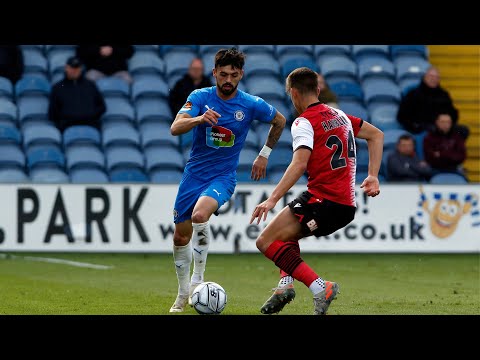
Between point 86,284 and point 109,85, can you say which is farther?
point 109,85

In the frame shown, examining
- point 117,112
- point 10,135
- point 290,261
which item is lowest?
point 10,135

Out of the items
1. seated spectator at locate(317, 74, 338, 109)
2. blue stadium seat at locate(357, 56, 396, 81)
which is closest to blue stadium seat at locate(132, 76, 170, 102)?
seated spectator at locate(317, 74, 338, 109)

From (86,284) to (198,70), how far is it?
644 centimetres

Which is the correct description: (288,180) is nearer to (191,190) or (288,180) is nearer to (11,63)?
(191,190)

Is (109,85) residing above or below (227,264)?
above

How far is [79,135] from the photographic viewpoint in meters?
17.2

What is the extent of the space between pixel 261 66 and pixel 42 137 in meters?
4.32

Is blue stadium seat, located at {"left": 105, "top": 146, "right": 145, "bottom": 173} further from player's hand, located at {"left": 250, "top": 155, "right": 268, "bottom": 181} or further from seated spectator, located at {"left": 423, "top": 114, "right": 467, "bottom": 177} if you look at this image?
player's hand, located at {"left": 250, "top": 155, "right": 268, "bottom": 181}

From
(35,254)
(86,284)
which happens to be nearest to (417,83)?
(35,254)

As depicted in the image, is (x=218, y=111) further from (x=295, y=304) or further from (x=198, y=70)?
(x=198, y=70)

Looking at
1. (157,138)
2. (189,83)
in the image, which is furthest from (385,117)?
(157,138)

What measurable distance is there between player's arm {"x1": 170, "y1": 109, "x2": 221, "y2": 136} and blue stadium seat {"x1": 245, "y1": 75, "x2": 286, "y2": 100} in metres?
9.78

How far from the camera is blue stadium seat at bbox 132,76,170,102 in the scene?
1833 cm

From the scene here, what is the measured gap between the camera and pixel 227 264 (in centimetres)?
1395
